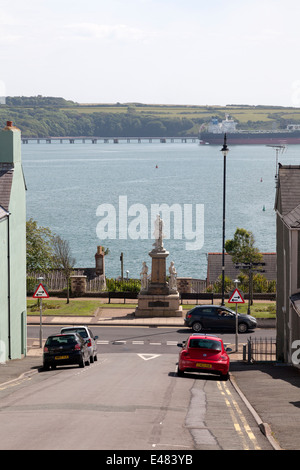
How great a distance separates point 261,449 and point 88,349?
14751 mm

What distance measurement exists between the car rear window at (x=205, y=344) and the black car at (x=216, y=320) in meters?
13.7

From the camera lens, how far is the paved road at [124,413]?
40.5ft

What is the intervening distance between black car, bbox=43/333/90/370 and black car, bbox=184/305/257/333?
41.7 ft

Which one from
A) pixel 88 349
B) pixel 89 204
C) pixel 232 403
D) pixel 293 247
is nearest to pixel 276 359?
pixel 293 247

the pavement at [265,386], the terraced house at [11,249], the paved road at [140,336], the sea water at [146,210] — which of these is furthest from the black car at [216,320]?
the sea water at [146,210]

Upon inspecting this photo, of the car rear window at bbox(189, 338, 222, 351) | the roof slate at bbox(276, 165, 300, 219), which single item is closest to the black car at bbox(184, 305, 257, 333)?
the roof slate at bbox(276, 165, 300, 219)

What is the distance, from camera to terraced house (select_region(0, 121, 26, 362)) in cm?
2766

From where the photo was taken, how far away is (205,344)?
23.2 m

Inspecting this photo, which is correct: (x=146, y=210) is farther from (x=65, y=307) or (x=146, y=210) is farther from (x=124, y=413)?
(x=124, y=413)

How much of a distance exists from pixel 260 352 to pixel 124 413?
16387 mm

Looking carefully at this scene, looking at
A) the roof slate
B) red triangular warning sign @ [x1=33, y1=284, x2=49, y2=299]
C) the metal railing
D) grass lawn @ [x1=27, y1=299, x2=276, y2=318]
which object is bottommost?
the metal railing

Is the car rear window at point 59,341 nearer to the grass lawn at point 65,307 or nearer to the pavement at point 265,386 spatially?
the pavement at point 265,386

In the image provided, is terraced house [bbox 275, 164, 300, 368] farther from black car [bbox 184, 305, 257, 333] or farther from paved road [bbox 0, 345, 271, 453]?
black car [bbox 184, 305, 257, 333]
